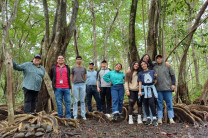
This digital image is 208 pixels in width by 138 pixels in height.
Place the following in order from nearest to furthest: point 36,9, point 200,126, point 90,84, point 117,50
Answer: point 200,126 → point 90,84 → point 36,9 → point 117,50

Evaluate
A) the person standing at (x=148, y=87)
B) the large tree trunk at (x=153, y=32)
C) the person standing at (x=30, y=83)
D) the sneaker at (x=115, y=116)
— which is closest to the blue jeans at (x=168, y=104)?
the person standing at (x=148, y=87)

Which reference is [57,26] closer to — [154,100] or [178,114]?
[154,100]

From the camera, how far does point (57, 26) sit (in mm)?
6645

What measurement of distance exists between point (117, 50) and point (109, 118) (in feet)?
55.4

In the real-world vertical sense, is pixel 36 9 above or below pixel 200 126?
above

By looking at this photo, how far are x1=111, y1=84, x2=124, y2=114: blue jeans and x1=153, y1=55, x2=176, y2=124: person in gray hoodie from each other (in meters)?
1.16

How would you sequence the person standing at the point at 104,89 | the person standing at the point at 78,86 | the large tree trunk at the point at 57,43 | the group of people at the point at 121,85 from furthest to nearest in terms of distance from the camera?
the large tree trunk at the point at 57,43 < the person standing at the point at 104,89 < the person standing at the point at 78,86 < the group of people at the point at 121,85

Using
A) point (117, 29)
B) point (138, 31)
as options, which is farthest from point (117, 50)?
point (138, 31)

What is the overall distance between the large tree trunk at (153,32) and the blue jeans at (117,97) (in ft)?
7.59

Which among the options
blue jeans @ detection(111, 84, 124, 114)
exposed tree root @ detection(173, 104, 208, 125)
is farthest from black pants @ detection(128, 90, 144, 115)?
exposed tree root @ detection(173, 104, 208, 125)

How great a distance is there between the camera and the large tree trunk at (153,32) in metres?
7.23

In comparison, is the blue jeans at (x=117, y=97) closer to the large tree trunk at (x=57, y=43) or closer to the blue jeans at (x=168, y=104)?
the blue jeans at (x=168, y=104)

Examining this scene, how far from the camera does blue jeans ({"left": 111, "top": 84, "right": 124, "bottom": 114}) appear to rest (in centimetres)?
566

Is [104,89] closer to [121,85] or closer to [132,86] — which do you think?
[121,85]
